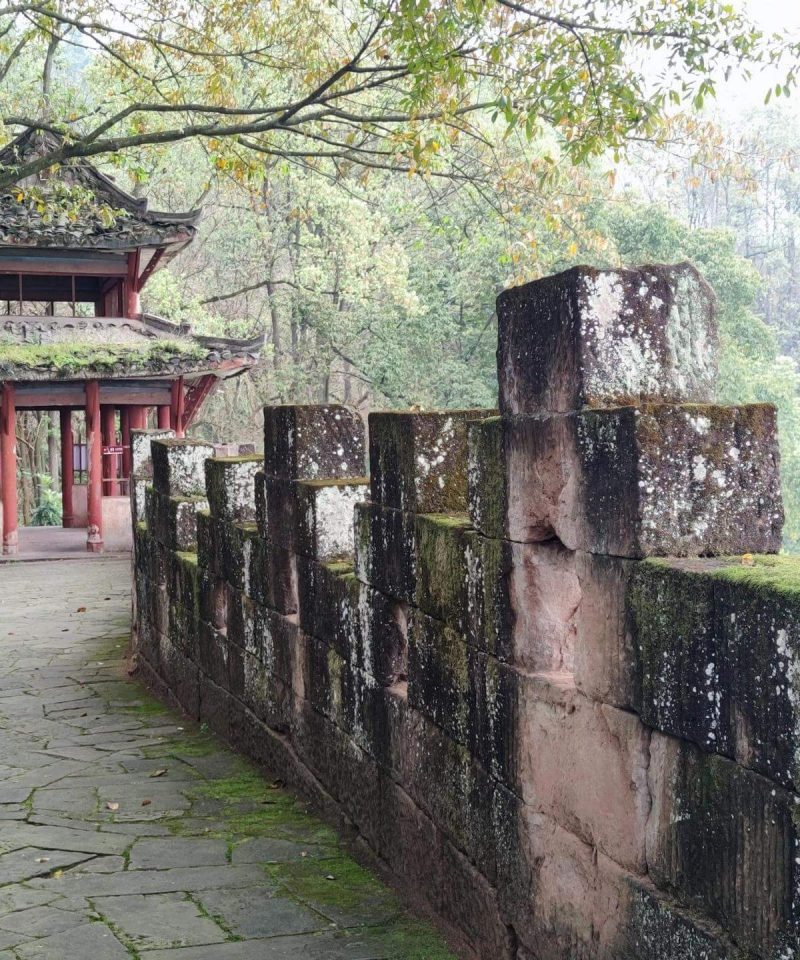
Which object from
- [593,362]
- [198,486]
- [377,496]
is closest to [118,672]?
[198,486]

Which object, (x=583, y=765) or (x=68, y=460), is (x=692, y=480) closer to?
(x=583, y=765)

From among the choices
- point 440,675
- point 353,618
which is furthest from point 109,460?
point 440,675

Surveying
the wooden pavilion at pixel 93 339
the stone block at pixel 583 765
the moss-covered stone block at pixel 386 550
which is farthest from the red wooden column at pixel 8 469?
the stone block at pixel 583 765

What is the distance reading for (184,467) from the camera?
28.0 ft

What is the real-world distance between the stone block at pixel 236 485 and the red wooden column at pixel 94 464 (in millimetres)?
15008

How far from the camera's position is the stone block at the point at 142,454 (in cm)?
1058

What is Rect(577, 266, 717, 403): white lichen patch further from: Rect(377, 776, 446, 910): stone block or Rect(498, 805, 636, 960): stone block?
Rect(377, 776, 446, 910): stone block

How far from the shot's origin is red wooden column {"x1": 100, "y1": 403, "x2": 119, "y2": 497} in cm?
2328

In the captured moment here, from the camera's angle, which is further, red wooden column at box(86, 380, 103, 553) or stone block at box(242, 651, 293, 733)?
red wooden column at box(86, 380, 103, 553)

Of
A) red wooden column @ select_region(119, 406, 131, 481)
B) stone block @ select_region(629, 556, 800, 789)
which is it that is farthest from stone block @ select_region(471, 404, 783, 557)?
red wooden column @ select_region(119, 406, 131, 481)

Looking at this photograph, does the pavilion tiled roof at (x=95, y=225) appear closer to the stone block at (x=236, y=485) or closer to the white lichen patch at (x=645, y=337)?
the stone block at (x=236, y=485)

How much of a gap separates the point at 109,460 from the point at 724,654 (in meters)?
22.2

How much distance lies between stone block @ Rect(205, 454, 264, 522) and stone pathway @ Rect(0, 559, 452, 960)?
144 centimetres

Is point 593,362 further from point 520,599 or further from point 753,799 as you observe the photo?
point 753,799
